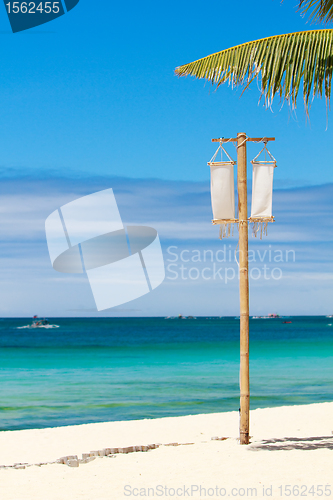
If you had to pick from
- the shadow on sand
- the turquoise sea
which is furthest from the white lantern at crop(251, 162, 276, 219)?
the turquoise sea

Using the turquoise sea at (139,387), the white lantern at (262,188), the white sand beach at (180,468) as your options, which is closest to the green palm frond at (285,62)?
the white lantern at (262,188)

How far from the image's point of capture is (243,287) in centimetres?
777

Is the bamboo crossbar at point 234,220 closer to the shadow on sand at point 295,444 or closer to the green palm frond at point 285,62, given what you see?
the green palm frond at point 285,62

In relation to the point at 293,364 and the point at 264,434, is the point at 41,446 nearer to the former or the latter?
the point at 264,434

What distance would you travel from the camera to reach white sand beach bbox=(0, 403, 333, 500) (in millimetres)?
5844

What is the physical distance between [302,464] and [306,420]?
555 centimetres

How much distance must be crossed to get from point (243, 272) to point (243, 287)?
24 cm

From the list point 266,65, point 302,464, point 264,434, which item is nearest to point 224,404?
point 264,434

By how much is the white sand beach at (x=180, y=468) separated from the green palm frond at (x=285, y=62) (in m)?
4.99

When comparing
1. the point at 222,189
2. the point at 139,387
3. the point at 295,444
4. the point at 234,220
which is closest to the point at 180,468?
the point at 295,444

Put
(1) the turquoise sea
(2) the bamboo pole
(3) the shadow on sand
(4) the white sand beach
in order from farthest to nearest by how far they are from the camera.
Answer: (1) the turquoise sea < (3) the shadow on sand < (2) the bamboo pole < (4) the white sand beach

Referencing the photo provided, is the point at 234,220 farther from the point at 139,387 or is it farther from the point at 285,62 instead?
the point at 139,387

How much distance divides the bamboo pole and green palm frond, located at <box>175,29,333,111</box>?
1.39m

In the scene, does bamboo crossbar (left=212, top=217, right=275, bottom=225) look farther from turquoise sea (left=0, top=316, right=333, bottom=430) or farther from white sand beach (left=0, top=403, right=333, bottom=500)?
turquoise sea (left=0, top=316, right=333, bottom=430)
